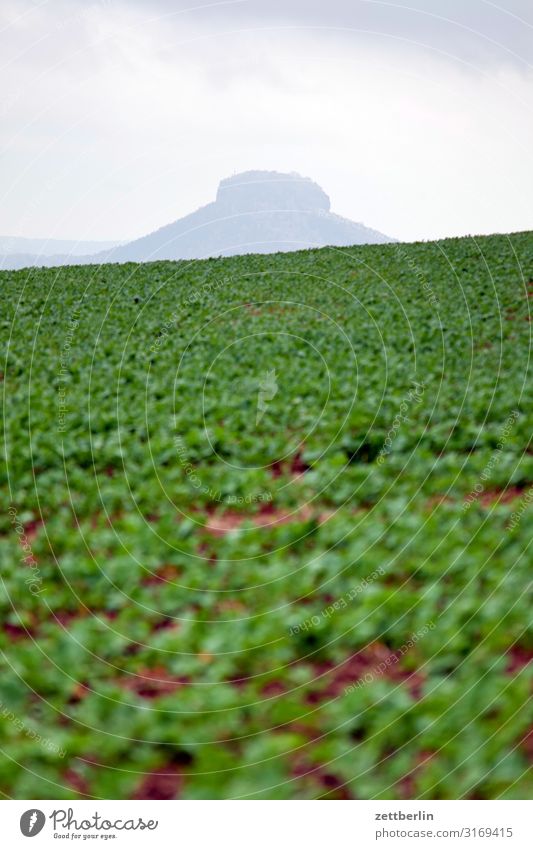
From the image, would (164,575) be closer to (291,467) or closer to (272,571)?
(272,571)

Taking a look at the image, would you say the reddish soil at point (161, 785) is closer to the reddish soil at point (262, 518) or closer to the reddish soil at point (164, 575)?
the reddish soil at point (164, 575)

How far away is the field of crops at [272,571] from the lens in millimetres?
5066

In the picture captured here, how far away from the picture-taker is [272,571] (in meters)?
7.44

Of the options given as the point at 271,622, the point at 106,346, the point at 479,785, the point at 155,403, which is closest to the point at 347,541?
the point at 271,622

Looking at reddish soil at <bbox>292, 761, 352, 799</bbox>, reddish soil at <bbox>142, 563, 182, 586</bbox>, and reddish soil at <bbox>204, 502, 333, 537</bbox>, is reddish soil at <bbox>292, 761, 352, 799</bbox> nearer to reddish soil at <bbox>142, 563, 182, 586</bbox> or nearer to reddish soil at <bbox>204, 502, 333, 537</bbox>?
reddish soil at <bbox>142, 563, 182, 586</bbox>

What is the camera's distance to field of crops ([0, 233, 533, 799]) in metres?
5.07

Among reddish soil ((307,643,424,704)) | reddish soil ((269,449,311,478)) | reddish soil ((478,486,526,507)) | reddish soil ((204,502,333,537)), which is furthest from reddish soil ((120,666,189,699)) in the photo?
reddish soil ((269,449,311,478))

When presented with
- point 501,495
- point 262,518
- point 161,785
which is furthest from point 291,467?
point 161,785

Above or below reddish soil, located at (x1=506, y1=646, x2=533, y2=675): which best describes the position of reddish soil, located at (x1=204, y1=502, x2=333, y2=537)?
above

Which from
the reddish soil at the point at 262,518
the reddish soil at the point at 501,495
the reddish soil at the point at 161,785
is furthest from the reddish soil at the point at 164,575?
the reddish soil at the point at 501,495

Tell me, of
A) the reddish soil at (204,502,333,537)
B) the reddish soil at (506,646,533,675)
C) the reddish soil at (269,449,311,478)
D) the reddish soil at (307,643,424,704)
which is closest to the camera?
the reddish soil at (506,646,533,675)

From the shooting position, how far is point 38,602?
765cm

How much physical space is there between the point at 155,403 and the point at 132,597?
6563 mm

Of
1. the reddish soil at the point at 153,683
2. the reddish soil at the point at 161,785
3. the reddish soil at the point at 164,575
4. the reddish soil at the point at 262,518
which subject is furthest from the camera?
the reddish soil at the point at 262,518
